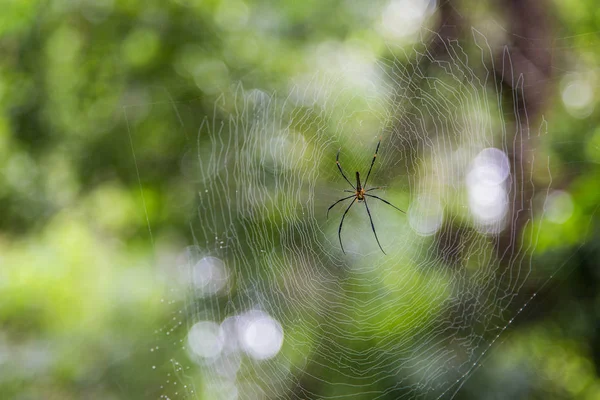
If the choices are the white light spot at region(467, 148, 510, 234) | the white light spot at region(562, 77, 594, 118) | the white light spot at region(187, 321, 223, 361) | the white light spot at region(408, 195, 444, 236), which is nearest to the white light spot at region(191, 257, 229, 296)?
the white light spot at region(187, 321, 223, 361)

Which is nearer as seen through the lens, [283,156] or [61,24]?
[283,156]

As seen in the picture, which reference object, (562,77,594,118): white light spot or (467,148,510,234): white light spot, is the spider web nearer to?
(467,148,510,234): white light spot

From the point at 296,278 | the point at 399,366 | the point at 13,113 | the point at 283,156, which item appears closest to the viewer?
the point at 399,366

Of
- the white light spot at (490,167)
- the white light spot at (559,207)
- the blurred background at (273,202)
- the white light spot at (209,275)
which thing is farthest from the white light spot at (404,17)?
the white light spot at (209,275)

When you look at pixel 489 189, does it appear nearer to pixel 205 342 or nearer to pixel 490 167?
pixel 490 167

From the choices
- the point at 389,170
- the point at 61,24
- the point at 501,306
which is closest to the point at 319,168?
the point at 389,170

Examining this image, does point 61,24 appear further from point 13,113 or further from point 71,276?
point 71,276

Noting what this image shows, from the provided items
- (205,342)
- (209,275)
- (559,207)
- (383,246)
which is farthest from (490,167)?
(205,342)

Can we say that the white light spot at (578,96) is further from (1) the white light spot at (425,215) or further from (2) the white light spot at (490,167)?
(1) the white light spot at (425,215)
